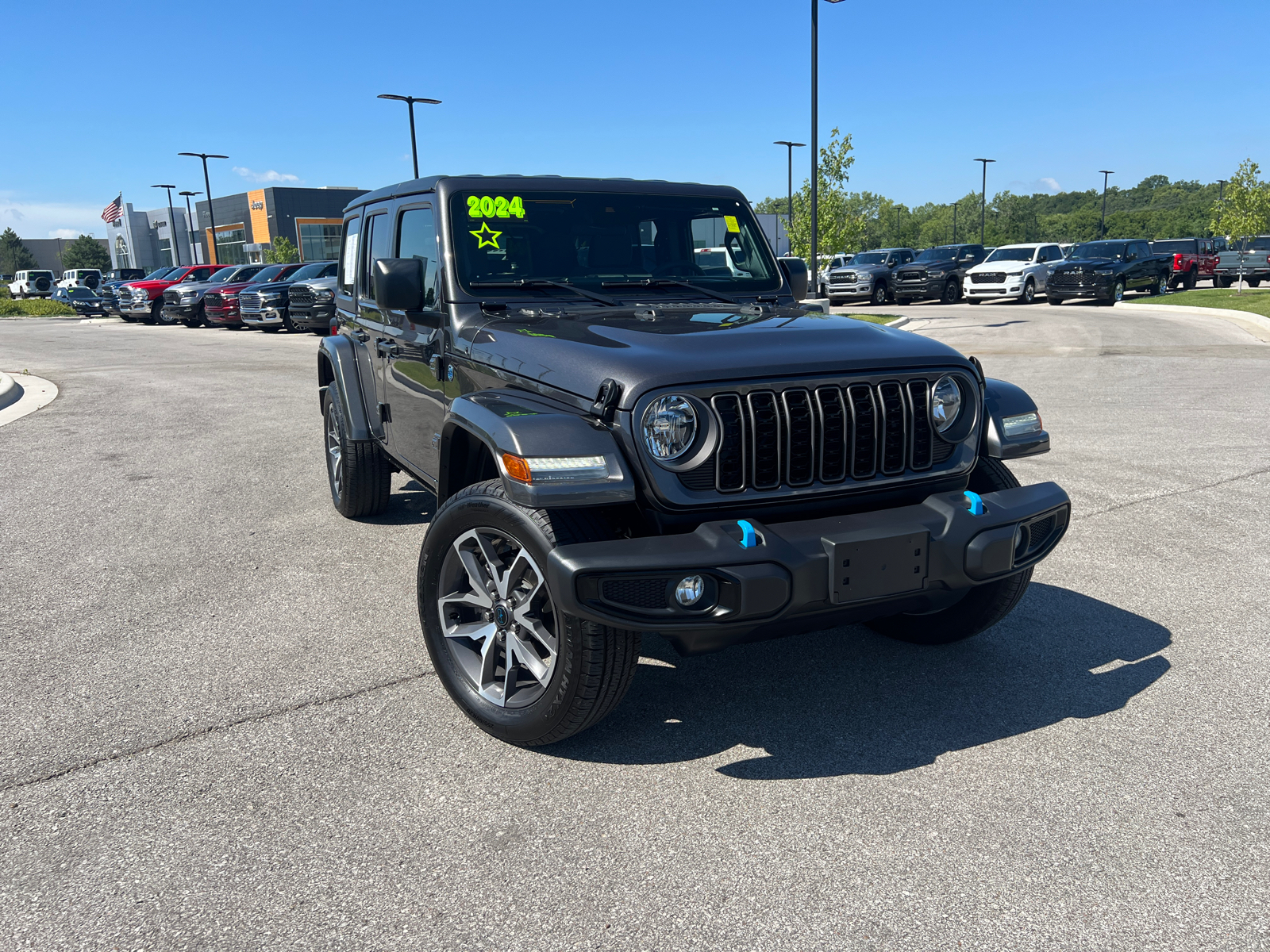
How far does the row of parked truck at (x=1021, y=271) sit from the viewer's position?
102ft

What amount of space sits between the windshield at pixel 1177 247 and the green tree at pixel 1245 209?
5.27ft

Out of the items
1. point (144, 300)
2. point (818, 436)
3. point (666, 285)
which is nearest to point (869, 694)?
point (818, 436)

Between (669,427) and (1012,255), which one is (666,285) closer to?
(669,427)

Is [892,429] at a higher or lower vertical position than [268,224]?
lower

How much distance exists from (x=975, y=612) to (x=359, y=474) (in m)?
3.68

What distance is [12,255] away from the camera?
371ft

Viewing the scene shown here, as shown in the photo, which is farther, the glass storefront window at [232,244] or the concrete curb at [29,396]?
the glass storefront window at [232,244]

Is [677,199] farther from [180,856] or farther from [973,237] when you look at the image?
[973,237]

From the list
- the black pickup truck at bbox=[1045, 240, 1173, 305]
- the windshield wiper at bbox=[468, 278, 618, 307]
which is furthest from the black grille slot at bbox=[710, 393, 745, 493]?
the black pickup truck at bbox=[1045, 240, 1173, 305]

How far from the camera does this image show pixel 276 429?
33.2 feet

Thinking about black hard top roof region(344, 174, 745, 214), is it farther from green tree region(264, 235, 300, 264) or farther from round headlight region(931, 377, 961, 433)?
green tree region(264, 235, 300, 264)

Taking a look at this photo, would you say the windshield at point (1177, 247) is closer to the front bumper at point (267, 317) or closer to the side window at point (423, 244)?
the front bumper at point (267, 317)

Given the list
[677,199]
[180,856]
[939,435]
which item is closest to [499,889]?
[180,856]

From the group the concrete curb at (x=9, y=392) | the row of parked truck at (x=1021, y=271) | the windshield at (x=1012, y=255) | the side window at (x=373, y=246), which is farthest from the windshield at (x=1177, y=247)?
the side window at (x=373, y=246)
